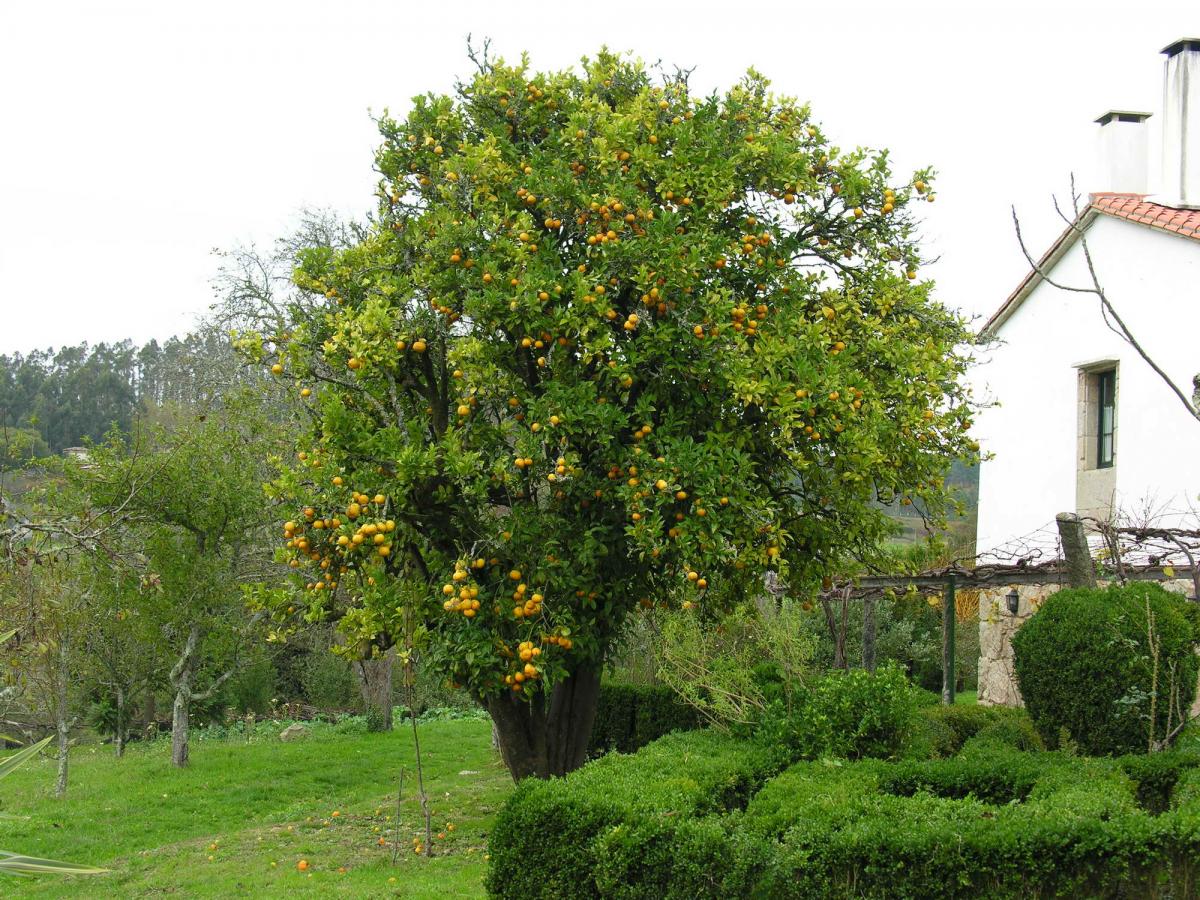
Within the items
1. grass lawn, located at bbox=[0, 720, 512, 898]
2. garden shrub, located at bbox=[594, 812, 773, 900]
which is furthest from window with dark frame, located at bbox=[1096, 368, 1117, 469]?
garden shrub, located at bbox=[594, 812, 773, 900]

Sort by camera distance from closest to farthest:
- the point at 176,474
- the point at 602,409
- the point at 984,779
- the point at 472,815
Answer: the point at 984,779 → the point at 602,409 → the point at 472,815 → the point at 176,474

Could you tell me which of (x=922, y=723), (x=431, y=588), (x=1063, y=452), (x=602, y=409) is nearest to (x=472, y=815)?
(x=431, y=588)

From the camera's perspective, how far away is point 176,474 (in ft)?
46.8

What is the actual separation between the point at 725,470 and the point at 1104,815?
303cm

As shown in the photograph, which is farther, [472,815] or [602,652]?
[472,815]

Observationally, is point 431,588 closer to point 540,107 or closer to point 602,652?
point 602,652

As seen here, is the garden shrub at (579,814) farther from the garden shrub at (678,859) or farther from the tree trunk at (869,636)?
the tree trunk at (869,636)

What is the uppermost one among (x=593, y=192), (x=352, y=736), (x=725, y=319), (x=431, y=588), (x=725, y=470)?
(x=593, y=192)

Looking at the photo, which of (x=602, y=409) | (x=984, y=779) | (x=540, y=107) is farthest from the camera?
(x=540, y=107)

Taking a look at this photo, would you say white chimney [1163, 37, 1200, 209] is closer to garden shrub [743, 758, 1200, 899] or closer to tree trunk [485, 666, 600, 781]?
tree trunk [485, 666, 600, 781]

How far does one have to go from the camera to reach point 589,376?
317 inches

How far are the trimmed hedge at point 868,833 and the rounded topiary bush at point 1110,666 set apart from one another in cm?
79

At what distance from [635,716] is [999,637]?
5857 millimetres

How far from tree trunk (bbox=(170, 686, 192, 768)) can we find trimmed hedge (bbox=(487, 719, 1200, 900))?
980cm
